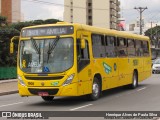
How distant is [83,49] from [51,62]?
1.37 m

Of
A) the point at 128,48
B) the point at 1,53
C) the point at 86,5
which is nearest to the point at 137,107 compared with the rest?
the point at 128,48

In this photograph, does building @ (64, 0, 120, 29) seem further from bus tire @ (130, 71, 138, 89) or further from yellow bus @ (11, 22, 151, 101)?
yellow bus @ (11, 22, 151, 101)

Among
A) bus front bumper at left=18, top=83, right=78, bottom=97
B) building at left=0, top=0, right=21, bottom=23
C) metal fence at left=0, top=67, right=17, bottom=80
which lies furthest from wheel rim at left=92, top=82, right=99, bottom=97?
building at left=0, top=0, right=21, bottom=23

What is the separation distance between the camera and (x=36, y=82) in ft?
53.1

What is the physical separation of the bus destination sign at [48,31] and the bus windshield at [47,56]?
9.6 inches

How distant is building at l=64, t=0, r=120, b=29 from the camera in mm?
146125

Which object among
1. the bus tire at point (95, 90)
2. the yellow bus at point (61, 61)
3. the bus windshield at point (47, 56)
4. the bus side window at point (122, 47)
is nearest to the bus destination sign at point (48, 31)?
the yellow bus at point (61, 61)

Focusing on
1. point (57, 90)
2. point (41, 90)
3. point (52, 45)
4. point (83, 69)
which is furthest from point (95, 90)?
point (52, 45)

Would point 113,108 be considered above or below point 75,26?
below

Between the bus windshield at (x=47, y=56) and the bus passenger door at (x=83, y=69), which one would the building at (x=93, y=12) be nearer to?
the bus passenger door at (x=83, y=69)

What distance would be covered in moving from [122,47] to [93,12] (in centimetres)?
13043

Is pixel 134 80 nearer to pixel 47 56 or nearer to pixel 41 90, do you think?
pixel 47 56

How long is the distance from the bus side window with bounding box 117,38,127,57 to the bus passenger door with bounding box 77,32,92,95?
4.25 metres

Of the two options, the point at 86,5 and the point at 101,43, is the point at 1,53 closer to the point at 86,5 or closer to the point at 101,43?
the point at 101,43
